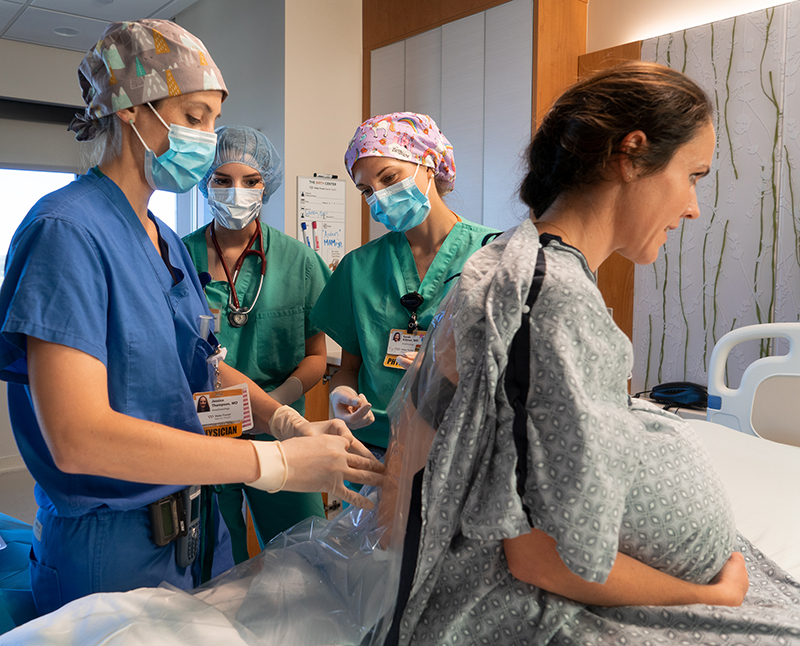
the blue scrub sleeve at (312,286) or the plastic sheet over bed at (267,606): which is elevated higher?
the blue scrub sleeve at (312,286)

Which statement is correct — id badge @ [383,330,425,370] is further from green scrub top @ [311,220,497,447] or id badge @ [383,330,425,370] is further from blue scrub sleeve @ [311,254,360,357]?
blue scrub sleeve @ [311,254,360,357]

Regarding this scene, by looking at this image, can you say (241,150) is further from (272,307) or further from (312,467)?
(312,467)

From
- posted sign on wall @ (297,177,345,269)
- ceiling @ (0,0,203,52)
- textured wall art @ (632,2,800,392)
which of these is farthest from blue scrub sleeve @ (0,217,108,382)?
ceiling @ (0,0,203,52)

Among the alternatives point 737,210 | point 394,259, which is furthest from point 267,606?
point 737,210

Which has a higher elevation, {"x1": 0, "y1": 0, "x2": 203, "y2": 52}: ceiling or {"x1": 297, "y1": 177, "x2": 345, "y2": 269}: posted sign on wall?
{"x1": 0, "y1": 0, "x2": 203, "y2": 52}: ceiling

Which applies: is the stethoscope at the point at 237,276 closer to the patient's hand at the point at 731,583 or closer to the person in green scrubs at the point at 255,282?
the person in green scrubs at the point at 255,282

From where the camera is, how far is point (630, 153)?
0.96 metres

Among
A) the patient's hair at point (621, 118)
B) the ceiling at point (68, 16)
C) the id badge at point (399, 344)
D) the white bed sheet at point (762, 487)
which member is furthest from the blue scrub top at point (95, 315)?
the ceiling at point (68, 16)

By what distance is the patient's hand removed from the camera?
0.89 meters

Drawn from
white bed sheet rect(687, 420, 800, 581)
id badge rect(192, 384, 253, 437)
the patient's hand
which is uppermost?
id badge rect(192, 384, 253, 437)

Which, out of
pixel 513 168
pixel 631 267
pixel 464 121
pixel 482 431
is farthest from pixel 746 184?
pixel 482 431

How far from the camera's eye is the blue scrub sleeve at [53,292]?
88cm

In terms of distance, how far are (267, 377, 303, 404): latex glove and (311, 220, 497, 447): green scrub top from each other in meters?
0.20

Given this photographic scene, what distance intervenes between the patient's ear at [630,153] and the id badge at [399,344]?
30.9 inches
